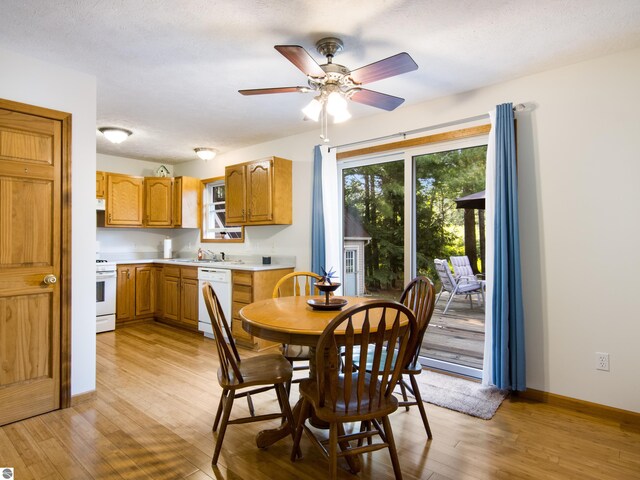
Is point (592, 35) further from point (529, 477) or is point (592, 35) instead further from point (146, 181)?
point (146, 181)

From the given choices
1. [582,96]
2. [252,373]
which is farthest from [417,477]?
[582,96]

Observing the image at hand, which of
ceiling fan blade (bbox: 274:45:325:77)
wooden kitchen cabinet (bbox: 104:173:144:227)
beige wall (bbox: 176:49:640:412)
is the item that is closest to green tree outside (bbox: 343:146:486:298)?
beige wall (bbox: 176:49:640:412)

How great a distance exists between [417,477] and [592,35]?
276 cm

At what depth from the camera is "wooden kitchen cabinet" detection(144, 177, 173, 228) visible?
18.1 feet

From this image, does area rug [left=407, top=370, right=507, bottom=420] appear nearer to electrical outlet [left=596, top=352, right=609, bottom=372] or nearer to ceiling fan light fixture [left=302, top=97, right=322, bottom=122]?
electrical outlet [left=596, top=352, right=609, bottom=372]

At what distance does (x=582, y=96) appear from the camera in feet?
8.66

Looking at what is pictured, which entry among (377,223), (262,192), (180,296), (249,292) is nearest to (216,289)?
(249,292)

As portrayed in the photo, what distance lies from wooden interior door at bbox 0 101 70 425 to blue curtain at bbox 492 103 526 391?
3.18m

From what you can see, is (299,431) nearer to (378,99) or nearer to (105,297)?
(378,99)

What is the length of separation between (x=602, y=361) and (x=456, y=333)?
1616 mm

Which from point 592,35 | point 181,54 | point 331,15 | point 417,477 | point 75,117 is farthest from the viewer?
point 75,117

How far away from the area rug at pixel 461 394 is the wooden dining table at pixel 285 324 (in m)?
1.07

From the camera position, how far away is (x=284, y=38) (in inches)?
91.3

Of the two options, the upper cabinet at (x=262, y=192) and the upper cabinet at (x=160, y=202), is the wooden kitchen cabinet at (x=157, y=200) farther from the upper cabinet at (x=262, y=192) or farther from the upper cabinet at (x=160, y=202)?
the upper cabinet at (x=262, y=192)
